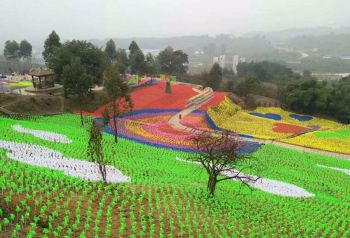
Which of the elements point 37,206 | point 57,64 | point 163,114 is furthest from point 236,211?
point 57,64

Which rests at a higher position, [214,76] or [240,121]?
[214,76]

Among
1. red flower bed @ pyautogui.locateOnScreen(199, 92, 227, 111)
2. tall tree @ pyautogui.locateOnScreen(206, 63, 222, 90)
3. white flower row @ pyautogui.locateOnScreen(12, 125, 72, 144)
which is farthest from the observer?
tall tree @ pyautogui.locateOnScreen(206, 63, 222, 90)

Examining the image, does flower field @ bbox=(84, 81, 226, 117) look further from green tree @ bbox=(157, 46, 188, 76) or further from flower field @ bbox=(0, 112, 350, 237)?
green tree @ bbox=(157, 46, 188, 76)

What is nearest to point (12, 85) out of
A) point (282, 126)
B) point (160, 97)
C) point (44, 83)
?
point (44, 83)

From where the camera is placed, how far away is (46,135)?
33.6m

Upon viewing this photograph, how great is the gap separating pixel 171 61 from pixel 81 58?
205 feet

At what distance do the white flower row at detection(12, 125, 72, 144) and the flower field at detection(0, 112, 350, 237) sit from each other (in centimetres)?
99

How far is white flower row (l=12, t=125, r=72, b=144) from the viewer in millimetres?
32656

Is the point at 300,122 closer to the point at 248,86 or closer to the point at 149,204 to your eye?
the point at 248,86

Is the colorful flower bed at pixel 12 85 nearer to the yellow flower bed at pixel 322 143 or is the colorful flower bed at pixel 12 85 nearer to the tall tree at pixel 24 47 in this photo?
the tall tree at pixel 24 47

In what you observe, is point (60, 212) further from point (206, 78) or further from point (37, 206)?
point (206, 78)

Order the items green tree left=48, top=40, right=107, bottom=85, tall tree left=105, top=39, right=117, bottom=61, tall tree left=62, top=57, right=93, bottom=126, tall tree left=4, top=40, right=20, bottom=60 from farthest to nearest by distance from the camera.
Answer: tall tree left=4, top=40, right=20, bottom=60
tall tree left=105, top=39, right=117, bottom=61
green tree left=48, top=40, right=107, bottom=85
tall tree left=62, top=57, right=93, bottom=126

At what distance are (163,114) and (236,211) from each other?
42026 millimetres

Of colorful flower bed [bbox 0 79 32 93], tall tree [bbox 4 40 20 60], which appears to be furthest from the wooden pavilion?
tall tree [bbox 4 40 20 60]
